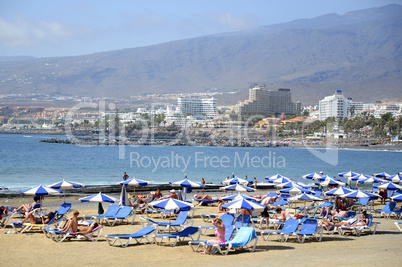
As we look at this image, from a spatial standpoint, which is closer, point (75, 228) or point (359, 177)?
point (75, 228)

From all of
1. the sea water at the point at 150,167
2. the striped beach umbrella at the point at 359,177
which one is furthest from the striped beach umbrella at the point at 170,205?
the sea water at the point at 150,167

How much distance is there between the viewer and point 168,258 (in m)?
9.42

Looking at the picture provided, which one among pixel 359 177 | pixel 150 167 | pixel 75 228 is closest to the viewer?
pixel 75 228

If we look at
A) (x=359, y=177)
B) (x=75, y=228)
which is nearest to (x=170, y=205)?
(x=75, y=228)

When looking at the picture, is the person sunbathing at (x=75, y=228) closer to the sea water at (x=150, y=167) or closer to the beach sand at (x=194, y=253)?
the beach sand at (x=194, y=253)

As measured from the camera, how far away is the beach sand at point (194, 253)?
8953mm

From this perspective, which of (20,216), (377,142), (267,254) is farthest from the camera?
(377,142)

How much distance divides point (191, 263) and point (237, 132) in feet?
502

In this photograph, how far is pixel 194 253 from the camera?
32.7ft

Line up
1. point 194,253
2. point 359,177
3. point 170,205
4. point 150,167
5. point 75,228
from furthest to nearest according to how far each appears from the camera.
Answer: point 150,167
point 359,177
point 170,205
point 75,228
point 194,253

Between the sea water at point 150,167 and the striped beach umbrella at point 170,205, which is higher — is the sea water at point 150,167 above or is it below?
below

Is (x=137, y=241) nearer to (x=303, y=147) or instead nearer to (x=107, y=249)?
(x=107, y=249)

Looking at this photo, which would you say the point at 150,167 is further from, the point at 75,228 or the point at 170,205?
the point at 75,228

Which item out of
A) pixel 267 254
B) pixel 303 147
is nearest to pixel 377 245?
pixel 267 254
